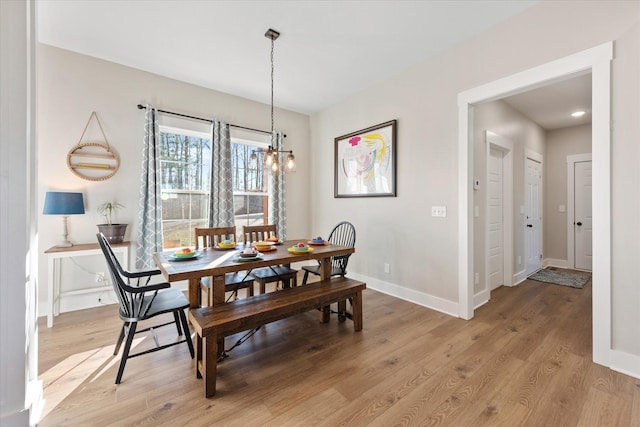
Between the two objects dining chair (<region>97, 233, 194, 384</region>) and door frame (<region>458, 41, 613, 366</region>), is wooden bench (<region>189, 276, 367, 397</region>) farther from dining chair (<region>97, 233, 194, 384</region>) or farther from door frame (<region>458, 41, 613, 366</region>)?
door frame (<region>458, 41, 613, 366</region>)

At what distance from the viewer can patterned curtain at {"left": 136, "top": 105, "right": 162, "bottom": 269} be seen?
3145 mm

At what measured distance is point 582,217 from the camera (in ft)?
15.4

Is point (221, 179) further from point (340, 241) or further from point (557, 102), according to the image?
point (557, 102)

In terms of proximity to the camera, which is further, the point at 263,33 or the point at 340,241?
the point at 340,241

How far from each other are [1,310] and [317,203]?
386 centimetres

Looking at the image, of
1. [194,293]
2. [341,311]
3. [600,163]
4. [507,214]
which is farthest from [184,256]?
[507,214]

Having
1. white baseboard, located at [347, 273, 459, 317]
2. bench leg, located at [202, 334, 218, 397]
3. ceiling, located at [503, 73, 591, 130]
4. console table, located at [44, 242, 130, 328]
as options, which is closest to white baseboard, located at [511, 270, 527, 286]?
white baseboard, located at [347, 273, 459, 317]

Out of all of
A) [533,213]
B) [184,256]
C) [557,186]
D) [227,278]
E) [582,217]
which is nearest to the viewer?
[184,256]

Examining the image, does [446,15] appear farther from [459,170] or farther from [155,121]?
[155,121]

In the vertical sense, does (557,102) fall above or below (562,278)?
above

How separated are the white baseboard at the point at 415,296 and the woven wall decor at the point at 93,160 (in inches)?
141

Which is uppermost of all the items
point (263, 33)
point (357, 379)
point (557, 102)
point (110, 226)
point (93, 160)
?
point (263, 33)

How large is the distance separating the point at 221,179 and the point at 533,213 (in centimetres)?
529

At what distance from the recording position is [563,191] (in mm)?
4895
